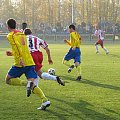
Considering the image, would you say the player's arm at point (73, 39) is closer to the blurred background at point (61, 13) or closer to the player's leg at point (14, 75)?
the player's leg at point (14, 75)

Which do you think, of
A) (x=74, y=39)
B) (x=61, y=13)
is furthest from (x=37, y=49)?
(x=61, y=13)

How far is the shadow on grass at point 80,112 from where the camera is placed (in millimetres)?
7598

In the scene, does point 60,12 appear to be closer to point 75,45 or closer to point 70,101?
point 75,45

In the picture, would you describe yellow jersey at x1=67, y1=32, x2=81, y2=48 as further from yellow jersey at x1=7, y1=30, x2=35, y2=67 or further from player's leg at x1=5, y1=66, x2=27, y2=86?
yellow jersey at x1=7, y1=30, x2=35, y2=67

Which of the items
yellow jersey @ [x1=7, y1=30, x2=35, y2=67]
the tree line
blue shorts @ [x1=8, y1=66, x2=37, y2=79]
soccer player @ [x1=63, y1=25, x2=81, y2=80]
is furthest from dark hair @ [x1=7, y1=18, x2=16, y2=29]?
the tree line

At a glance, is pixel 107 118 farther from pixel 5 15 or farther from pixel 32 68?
pixel 5 15

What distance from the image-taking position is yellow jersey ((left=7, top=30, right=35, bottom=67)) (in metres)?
7.93

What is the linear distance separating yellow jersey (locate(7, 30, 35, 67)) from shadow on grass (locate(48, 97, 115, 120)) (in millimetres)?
1262

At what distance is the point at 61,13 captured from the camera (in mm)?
78500

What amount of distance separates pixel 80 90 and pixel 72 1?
64.5 m

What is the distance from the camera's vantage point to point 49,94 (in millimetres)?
10195

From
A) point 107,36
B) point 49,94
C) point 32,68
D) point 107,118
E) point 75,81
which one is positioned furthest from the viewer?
point 107,36

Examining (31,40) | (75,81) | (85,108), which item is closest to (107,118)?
(85,108)

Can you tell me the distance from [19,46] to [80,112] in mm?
1929
